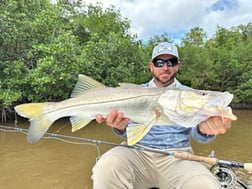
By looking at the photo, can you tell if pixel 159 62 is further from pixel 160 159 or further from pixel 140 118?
pixel 140 118

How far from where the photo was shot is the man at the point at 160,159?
210 centimetres

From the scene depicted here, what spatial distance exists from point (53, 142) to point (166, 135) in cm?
703

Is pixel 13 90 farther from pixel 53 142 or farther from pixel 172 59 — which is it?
pixel 172 59

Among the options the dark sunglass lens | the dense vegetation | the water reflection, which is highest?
the dense vegetation

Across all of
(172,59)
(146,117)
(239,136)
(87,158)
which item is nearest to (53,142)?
(87,158)

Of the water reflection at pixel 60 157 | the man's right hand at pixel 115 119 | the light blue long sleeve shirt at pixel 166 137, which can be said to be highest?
the man's right hand at pixel 115 119

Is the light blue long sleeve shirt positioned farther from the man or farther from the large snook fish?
the large snook fish

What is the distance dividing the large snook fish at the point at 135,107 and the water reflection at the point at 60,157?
2.30m

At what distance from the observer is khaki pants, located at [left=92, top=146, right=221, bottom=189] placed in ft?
6.92

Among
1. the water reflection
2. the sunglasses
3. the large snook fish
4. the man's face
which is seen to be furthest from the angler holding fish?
the water reflection

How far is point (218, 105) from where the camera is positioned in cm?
179

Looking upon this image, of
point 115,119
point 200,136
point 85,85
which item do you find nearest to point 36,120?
point 85,85

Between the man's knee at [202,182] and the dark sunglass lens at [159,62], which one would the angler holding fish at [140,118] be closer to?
the man's knee at [202,182]

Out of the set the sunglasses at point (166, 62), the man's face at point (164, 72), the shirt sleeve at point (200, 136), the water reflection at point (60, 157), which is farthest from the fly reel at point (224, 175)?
the water reflection at point (60, 157)
